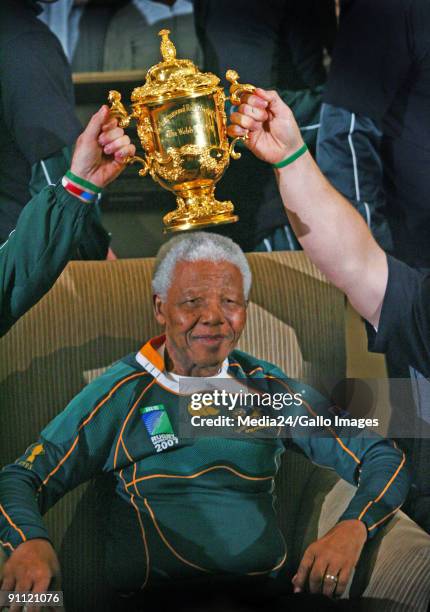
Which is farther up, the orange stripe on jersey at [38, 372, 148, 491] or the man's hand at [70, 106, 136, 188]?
the man's hand at [70, 106, 136, 188]

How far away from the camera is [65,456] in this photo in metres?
2.29

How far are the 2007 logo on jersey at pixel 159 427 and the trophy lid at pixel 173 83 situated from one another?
0.73 m

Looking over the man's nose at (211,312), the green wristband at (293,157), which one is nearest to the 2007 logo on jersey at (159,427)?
the man's nose at (211,312)

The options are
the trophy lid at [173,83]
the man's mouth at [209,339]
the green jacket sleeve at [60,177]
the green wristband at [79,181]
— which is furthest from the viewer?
the green jacket sleeve at [60,177]

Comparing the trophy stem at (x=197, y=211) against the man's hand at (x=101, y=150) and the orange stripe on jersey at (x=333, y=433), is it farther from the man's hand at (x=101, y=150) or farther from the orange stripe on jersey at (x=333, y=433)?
the orange stripe on jersey at (x=333, y=433)

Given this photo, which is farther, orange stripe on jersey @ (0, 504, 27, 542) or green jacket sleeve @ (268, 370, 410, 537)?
green jacket sleeve @ (268, 370, 410, 537)

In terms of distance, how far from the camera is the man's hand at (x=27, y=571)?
2.15 metres

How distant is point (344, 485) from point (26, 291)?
2.96 ft

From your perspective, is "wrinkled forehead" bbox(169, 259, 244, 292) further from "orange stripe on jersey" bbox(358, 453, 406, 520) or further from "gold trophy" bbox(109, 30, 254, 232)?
"orange stripe on jersey" bbox(358, 453, 406, 520)

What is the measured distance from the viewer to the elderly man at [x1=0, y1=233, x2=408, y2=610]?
2.30 meters

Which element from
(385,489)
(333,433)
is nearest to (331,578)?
(385,489)

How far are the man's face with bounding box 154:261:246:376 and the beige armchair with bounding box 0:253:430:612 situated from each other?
0.29ft

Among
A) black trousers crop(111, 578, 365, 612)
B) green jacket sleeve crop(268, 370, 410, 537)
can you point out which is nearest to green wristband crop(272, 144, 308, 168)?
green jacket sleeve crop(268, 370, 410, 537)

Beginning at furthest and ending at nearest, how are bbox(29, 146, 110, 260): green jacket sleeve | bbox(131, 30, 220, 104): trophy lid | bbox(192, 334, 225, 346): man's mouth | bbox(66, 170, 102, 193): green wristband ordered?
1. bbox(29, 146, 110, 260): green jacket sleeve
2. bbox(192, 334, 225, 346): man's mouth
3. bbox(66, 170, 102, 193): green wristband
4. bbox(131, 30, 220, 104): trophy lid
